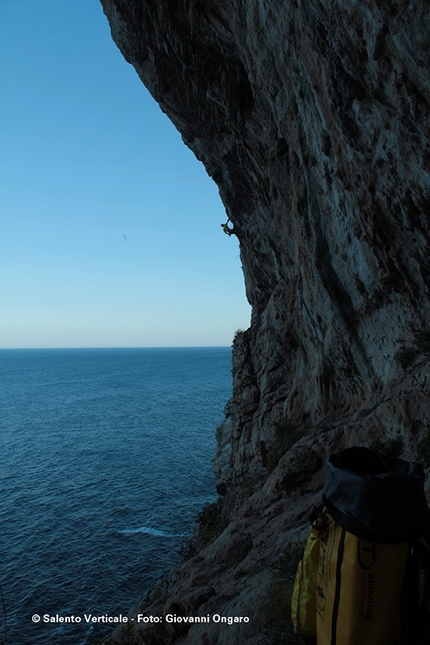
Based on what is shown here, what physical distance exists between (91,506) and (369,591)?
3179cm

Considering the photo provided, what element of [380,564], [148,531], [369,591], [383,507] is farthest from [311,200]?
[148,531]

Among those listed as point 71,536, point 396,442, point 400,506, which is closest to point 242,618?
point 400,506

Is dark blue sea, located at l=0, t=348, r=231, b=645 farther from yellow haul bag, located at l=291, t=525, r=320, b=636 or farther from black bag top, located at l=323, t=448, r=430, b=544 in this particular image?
black bag top, located at l=323, t=448, r=430, b=544

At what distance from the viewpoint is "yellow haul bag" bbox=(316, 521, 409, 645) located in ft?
10.1

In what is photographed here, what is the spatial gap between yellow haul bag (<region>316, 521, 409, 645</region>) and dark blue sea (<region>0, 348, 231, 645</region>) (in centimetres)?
2078

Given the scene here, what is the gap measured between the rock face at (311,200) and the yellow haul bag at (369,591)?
8.98 ft

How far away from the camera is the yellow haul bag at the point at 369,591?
3074 millimetres

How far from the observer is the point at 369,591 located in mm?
3084

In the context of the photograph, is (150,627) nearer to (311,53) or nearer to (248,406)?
(311,53)

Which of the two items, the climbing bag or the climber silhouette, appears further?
the climber silhouette

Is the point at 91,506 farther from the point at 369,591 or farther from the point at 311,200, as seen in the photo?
the point at 369,591

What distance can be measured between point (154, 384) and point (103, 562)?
77076 mm

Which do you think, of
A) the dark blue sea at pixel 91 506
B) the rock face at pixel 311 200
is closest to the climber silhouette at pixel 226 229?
the rock face at pixel 311 200

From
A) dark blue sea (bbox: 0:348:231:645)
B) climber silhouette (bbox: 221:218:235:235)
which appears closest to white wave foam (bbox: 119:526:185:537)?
dark blue sea (bbox: 0:348:231:645)
